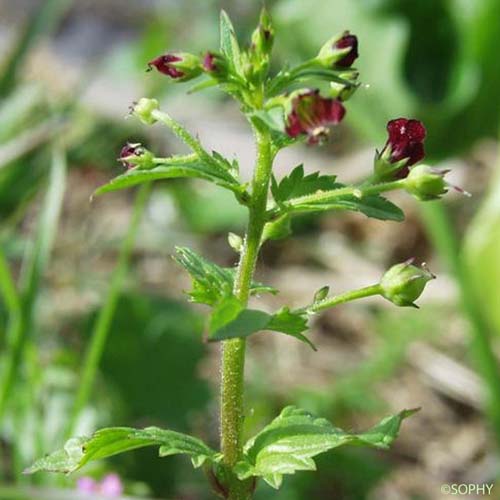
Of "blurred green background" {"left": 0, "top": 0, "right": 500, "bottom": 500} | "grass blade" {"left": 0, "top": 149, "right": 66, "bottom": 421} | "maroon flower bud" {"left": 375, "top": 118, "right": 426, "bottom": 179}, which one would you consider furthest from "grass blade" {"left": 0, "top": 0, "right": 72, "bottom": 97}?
"maroon flower bud" {"left": 375, "top": 118, "right": 426, "bottom": 179}

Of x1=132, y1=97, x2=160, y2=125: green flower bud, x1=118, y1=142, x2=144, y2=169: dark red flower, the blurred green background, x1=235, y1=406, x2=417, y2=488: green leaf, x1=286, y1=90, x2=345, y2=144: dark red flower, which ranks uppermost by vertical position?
x1=286, y1=90, x2=345, y2=144: dark red flower

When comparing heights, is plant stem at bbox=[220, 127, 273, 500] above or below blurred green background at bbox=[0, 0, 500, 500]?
above

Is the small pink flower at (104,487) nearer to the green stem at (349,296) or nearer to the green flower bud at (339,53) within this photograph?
the green stem at (349,296)

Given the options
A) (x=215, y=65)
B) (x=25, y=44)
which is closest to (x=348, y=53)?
(x=215, y=65)

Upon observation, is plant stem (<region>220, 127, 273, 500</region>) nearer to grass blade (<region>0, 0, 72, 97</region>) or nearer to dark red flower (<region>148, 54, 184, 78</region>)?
dark red flower (<region>148, 54, 184, 78</region>)

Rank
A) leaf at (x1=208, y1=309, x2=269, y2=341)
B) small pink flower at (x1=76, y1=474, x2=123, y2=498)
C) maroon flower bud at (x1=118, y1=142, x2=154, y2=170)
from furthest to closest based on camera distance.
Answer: small pink flower at (x1=76, y1=474, x2=123, y2=498) < maroon flower bud at (x1=118, y1=142, x2=154, y2=170) < leaf at (x1=208, y1=309, x2=269, y2=341)

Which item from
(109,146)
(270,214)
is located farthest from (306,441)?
(109,146)

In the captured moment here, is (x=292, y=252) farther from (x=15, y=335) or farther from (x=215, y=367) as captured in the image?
(x=15, y=335)

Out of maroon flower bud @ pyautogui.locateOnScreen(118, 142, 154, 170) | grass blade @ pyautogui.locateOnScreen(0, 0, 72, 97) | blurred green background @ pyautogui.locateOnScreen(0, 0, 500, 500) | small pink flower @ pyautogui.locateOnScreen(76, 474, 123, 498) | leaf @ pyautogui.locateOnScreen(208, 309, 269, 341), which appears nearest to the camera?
leaf @ pyautogui.locateOnScreen(208, 309, 269, 341)
